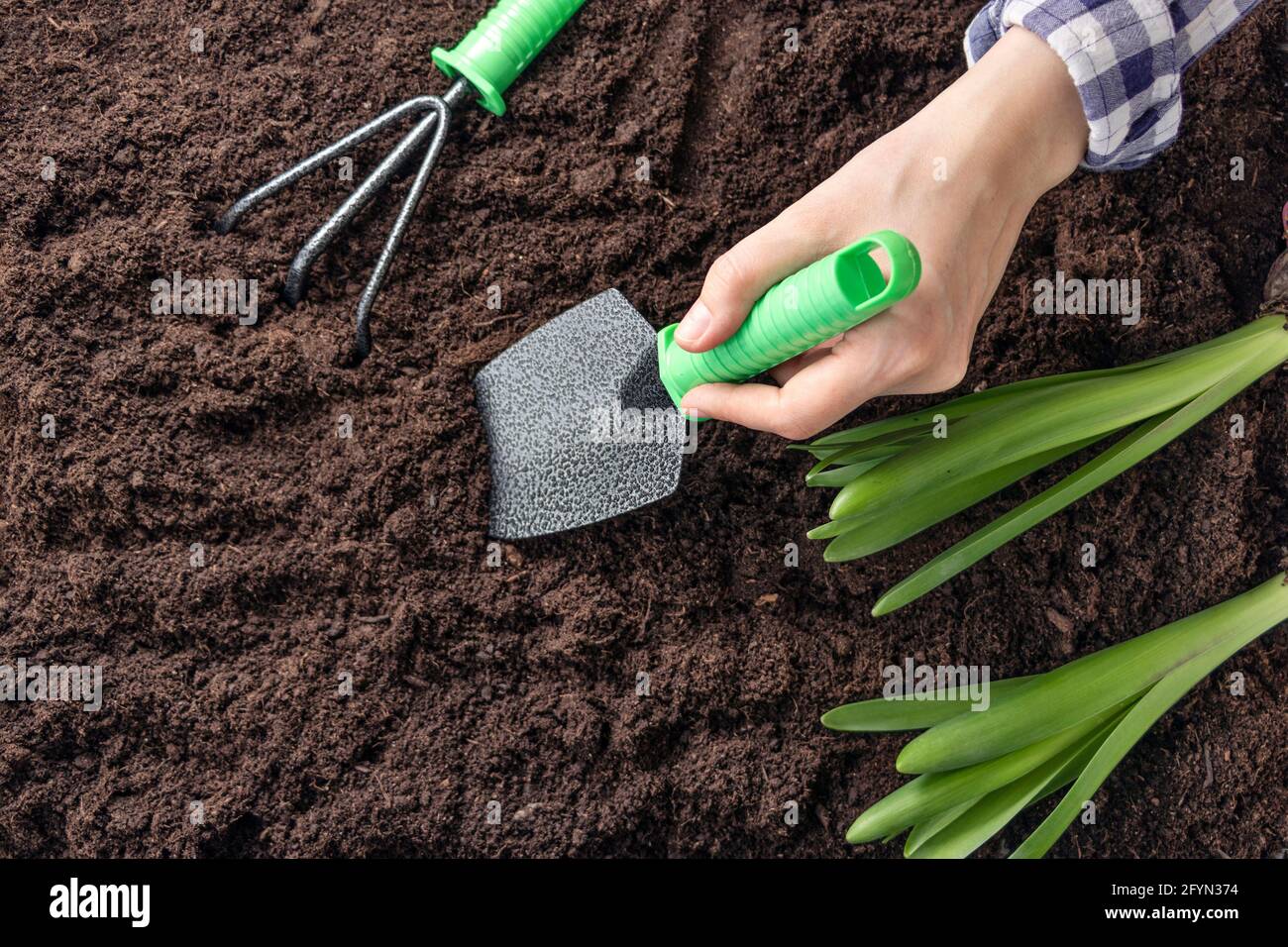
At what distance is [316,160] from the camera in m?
1.19

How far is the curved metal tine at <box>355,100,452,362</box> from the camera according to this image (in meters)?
1.20

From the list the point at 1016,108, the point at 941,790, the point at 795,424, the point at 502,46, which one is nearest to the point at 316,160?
the point at 502,46

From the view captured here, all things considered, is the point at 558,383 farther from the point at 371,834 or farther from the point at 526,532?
the point at 371,834

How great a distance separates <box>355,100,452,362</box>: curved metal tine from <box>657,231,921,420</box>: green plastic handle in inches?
17.2

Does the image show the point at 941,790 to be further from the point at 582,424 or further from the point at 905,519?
the point at 582,424

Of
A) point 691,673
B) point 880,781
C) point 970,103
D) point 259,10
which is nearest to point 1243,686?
point 880,781

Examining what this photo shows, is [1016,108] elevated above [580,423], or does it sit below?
above

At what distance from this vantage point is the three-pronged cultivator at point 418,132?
1192mm

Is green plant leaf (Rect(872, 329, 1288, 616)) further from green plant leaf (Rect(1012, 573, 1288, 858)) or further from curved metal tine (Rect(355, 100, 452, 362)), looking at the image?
curved metal tine (Rect(355, 100, 452, 362))

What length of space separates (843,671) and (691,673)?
0.19 meters

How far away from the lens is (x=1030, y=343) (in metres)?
1.22

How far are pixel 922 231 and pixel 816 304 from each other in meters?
0.19

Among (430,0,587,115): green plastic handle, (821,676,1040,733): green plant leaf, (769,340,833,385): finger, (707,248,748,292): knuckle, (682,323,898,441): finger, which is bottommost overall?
Answer: (821,676,1040,733): green plant leaf

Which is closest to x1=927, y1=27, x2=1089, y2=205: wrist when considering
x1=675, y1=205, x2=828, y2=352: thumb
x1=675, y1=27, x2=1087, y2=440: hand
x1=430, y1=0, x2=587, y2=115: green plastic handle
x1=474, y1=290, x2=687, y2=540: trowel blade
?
x1=675, y1=27, x2=1087, y2=440: hand
